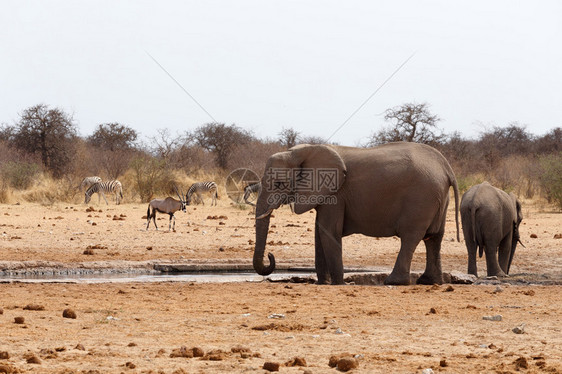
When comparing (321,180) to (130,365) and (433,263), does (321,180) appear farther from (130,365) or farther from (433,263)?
(130,365)

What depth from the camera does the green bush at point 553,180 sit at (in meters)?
25.5

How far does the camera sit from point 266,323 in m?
6.80

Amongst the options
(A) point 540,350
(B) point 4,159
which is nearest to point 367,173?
(A) point 540,350

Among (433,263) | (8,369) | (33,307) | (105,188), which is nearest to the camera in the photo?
(8,369)

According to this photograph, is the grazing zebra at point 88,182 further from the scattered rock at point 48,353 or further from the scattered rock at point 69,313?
the scattered rock at point 48,353

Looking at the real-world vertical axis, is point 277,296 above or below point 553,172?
below

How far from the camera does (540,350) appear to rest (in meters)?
5.63

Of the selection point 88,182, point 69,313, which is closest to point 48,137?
point 88,182

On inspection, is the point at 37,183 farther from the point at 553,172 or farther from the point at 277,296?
the point at 277,296

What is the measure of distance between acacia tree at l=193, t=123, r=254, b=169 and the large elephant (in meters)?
32.7

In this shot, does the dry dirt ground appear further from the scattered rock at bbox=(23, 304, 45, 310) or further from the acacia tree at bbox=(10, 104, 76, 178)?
the acacia tree at bbox=(10, 104, 76, 178)

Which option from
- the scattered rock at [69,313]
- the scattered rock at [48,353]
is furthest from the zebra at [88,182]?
the scattered rock at [48,353]

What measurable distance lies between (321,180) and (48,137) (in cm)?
2978

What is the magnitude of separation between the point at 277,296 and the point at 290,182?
6.58 ft
